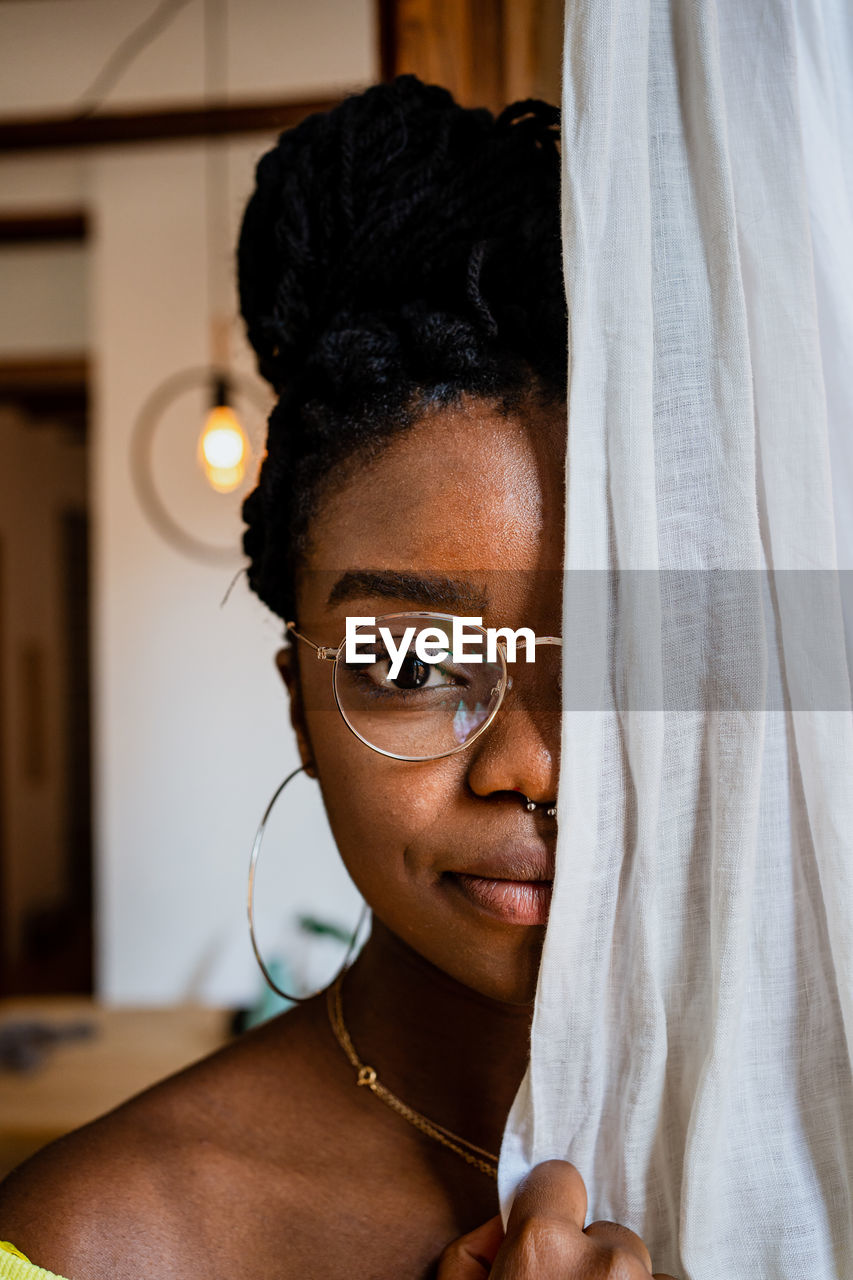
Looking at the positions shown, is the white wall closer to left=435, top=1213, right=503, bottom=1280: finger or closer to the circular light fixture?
the circular light fixture

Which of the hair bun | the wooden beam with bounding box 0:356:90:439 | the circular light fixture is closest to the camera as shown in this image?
the hair bun

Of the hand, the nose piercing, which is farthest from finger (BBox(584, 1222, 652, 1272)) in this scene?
the nose piercing

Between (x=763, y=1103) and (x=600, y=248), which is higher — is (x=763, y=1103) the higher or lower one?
the lower one

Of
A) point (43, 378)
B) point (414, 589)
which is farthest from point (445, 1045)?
point (43, 378)

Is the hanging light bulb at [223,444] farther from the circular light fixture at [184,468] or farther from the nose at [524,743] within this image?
the nose at [524,743]

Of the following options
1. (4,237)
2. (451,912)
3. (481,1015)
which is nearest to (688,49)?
(451,912)

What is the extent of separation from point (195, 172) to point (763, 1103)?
399 cm

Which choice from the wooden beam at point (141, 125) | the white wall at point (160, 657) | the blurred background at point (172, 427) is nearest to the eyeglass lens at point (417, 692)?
the blurred background at point (172, 427)

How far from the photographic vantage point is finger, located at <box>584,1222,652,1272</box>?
0.58 m

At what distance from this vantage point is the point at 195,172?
12.6ft

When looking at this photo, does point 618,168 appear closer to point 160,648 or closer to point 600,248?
point 600,248

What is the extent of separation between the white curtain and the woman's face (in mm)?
60

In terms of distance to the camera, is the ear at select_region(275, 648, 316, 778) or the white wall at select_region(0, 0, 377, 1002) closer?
the ear at select_region(275, 648, 316, 778)

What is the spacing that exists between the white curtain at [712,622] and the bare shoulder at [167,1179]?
14.0 inches
